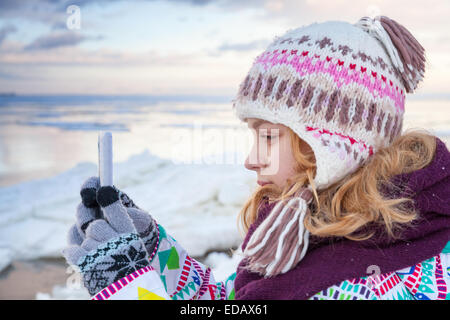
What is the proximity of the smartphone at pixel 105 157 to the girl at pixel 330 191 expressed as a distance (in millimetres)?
25

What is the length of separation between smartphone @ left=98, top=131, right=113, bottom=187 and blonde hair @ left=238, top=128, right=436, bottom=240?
36 cm

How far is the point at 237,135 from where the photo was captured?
3434 mm

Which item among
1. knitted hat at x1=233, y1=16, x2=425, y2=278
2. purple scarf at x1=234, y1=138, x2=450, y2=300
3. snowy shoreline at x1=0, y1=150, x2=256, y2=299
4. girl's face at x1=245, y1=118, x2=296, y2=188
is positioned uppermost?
knitted hat at x1=233, y1=16, x2=425, y2=278

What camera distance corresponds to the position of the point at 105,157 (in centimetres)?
90

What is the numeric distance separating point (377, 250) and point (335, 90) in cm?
34

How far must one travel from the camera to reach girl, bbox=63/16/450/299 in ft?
2.91

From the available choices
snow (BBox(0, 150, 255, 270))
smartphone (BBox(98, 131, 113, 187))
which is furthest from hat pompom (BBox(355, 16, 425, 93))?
snow (BBox(0, 150, 255, 270))

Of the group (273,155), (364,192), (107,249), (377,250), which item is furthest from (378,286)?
(107,249)

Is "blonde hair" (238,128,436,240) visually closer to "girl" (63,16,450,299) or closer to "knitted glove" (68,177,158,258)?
"girl" (63,16,450,299)

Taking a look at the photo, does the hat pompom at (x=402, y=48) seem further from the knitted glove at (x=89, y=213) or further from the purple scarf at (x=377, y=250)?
the knitted glove at (x=89, y=213)

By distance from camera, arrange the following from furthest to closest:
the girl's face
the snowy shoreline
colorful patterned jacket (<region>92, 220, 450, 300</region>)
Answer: the snowy shoreline, the girl's face, colorful patterned jacket (<region>92, 220, 450, 300</region>)

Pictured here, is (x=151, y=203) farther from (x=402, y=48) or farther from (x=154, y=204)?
(x=402, y=48)

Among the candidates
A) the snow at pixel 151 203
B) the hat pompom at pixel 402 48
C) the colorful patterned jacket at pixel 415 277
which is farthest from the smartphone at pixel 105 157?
the snow at pixel 151 203
